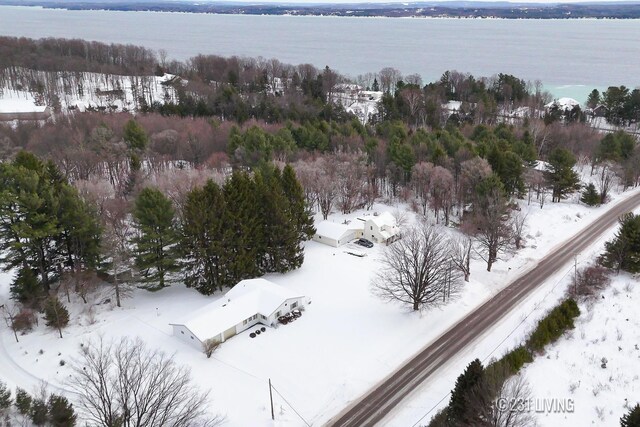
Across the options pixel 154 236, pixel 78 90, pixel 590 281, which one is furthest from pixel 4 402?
pixel 78 90

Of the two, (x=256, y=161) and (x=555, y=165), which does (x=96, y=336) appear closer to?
(x=256, y=161)

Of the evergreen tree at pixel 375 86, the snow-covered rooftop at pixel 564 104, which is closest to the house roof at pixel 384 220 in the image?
the snow-covered rooftop at pixel 564 104

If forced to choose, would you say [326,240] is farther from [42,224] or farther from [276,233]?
[42,224]

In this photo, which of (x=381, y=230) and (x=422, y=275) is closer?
(x=422, y=275)

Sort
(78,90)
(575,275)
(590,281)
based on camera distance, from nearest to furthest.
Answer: (590,281) < (575,275) < (78,90)

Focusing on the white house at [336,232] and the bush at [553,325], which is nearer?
the bush at [553,325]

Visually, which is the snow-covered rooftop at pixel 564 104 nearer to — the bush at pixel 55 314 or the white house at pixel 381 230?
the white house at pixel 381 230

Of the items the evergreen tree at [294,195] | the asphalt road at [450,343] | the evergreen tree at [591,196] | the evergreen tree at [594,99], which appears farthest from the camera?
the evergreen tree at [594,99]
